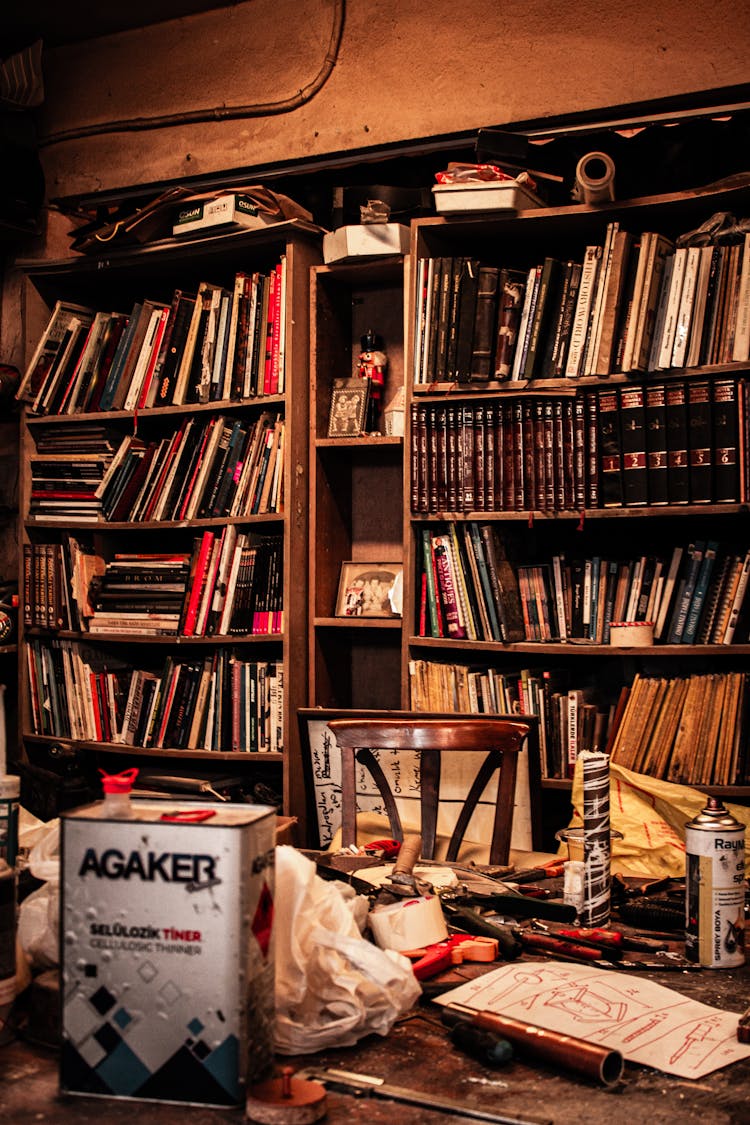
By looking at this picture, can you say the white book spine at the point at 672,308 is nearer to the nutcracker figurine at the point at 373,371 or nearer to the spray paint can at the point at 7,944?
the nutcracker figurine at the point at 373,371

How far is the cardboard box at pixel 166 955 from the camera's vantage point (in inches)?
35.9

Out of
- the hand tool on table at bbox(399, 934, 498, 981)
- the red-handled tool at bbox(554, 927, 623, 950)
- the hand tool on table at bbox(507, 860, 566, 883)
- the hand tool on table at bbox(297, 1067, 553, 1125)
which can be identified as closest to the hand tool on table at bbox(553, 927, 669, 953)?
the red-handled tool at bbox(554, 927, 623, 950)

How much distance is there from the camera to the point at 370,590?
333 cm

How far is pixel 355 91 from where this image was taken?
347 cm

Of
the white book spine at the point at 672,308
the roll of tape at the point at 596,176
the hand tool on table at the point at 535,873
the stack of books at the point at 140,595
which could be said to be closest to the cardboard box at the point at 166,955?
the hand tool on table at the point at 535,873

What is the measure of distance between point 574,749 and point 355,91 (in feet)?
7.17

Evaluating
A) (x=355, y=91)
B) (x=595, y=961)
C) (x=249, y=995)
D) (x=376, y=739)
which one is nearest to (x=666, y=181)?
(x=355, y=91)

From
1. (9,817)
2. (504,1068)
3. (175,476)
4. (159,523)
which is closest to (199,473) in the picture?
(175,476)

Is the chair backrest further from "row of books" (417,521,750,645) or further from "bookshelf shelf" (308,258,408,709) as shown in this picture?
"bookshelf shelf" (308,258,408,709)

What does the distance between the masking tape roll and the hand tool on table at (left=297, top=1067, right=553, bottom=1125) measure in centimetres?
28

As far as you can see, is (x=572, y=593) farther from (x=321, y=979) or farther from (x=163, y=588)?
(x=321, y=979)

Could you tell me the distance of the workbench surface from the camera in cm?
94

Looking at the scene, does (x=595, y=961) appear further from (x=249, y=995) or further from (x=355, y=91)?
(x=355, y=91)

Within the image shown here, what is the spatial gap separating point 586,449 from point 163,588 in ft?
4.67
